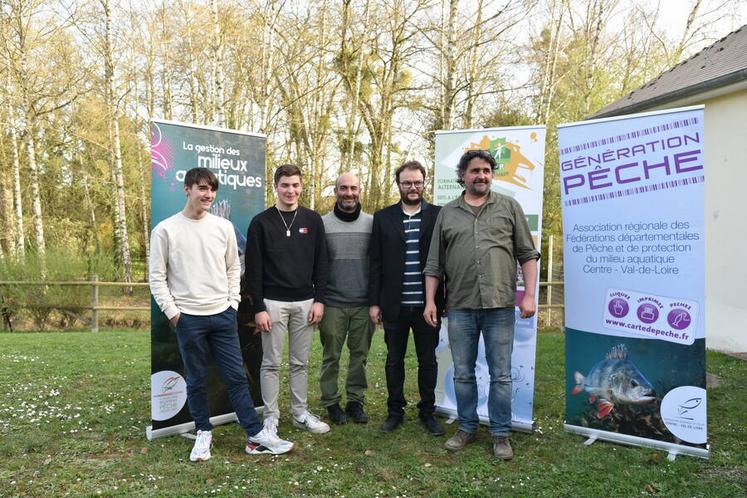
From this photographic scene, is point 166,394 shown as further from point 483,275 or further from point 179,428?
point 483,275

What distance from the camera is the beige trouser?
13.0ft

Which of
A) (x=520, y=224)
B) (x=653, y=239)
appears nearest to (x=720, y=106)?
(x=653, y=239)

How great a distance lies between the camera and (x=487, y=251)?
11.8 feet

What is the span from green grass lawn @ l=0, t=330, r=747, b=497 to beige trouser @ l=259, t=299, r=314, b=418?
1.25ft

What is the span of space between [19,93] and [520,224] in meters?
14.3

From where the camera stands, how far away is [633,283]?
3.79 meters

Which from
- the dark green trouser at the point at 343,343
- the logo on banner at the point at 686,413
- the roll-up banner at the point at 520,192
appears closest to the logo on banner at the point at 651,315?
the logo on banner at the point at 686,413

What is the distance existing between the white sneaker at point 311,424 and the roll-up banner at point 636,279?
1891 mm

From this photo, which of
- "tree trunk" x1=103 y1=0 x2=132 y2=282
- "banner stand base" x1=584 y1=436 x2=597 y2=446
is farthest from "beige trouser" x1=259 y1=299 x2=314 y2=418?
"tree trunk" x1=103 y1=0 x2=132 y2=282

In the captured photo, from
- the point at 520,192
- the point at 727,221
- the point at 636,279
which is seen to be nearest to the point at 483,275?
the point at 520,192

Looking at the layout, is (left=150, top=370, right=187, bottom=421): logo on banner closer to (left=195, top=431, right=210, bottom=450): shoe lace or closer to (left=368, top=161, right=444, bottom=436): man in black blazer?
(left=195, top=431, right=210, bottom=450): shoe lace

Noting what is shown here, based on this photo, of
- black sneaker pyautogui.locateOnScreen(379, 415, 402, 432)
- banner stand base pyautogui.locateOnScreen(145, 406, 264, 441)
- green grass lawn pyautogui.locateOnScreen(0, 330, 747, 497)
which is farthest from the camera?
black sneaker pyautogui.locateOnScreen(379, 415, 402, 432)

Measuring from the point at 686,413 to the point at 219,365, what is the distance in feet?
10.6

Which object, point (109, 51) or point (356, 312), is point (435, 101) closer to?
point (109, 51)
